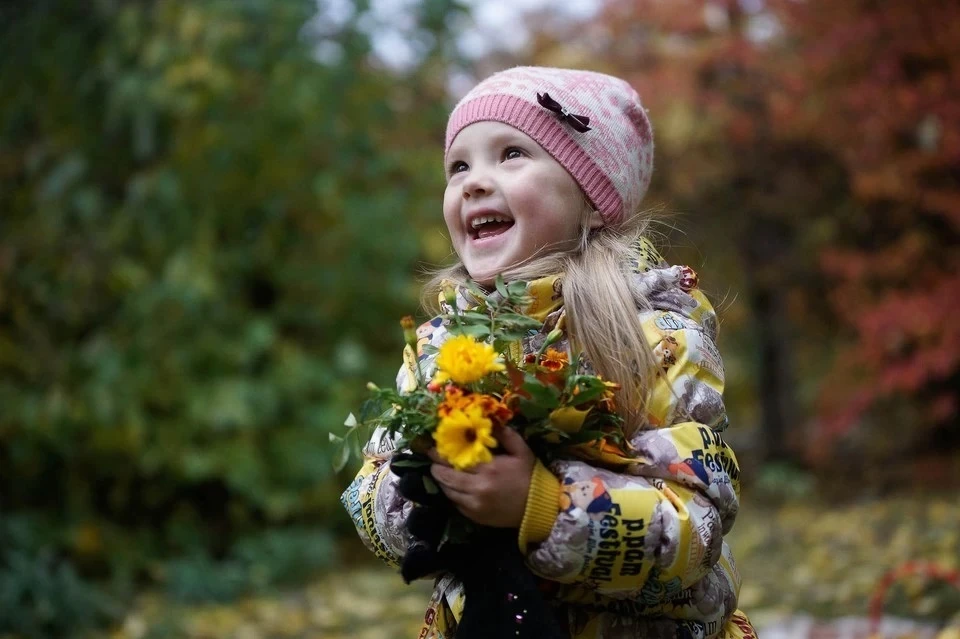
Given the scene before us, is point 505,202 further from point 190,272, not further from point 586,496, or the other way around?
point 190,272

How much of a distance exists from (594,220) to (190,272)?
3663 millimetres

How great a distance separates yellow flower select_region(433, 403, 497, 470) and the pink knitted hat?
65cm

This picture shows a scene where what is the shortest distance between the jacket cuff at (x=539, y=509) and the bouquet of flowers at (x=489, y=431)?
2.3 inches

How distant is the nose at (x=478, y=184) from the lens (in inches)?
75.8

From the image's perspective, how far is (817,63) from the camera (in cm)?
644

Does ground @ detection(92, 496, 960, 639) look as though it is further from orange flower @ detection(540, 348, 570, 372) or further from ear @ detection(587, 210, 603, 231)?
A: orange flower @ detection(540, 348, 570, 372)

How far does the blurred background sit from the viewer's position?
201 inches

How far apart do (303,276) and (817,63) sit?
3.38 metres

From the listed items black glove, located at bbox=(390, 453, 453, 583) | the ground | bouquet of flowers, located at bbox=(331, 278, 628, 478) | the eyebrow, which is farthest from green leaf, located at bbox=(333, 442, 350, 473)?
the ground

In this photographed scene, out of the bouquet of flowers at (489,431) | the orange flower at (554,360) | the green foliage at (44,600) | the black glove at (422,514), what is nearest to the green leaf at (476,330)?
the bouquet of flowers at (489,431)

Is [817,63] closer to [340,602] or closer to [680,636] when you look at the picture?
[340,602]

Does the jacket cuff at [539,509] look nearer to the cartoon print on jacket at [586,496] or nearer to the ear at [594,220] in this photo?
the cartoon print on jacket at [586,496]

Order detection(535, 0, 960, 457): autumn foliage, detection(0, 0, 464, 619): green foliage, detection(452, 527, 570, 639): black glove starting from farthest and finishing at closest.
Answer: detection(535, 0, 960, 457): autumn foliage → detection(0, 0, 464, 619): green foliage → detection(452, 527, 570, 639): black glove

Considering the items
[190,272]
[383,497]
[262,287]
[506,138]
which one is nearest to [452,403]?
[383,497]
